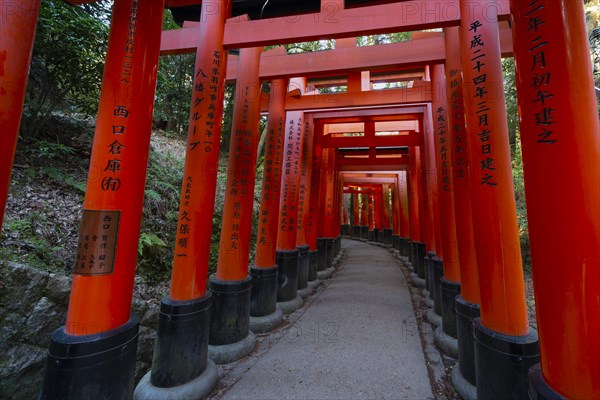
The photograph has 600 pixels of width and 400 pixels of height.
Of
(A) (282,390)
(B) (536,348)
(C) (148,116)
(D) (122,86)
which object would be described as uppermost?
(D) (122,86)

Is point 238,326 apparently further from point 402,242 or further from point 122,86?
point 402,242

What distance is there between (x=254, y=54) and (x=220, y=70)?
1.38 meters

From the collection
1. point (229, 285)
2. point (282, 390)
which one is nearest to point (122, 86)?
point (229, 285)

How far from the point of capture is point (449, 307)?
4.18 meters

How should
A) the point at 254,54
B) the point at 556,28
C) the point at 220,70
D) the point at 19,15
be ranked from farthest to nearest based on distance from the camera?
the point at 254,54 < the point at 220,70 < the point at 19,15 < the point at 556,28

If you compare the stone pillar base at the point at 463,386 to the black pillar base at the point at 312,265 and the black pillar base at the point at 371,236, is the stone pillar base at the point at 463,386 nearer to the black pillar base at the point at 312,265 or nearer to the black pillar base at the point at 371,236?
the black pillar base at the point at 312,265

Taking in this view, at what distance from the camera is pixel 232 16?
4434mm

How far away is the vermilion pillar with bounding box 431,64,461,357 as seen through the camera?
416 centimetres

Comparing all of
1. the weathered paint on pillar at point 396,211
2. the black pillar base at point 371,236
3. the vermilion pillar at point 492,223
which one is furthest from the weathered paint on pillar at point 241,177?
the black pillar base at point 371,236

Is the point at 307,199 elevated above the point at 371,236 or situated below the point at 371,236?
above

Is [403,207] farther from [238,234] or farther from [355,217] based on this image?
[238,234]

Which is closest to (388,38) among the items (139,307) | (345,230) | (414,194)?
(414,194)

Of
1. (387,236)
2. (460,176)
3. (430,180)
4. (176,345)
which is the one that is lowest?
(176,345)

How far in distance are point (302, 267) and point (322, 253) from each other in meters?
2.82
